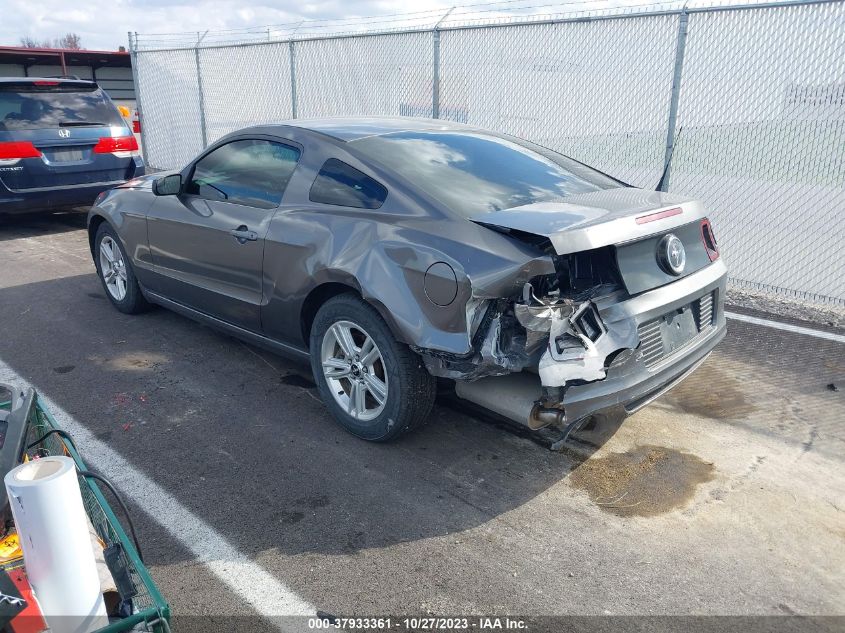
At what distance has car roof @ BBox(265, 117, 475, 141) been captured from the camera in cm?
420

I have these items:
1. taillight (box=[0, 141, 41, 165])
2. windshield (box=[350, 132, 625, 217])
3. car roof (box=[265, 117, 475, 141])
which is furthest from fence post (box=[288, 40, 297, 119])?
windshield (box=[350, 132, 625, 217])

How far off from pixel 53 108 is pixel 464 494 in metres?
7.81

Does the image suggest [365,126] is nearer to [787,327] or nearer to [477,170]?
[477,170]

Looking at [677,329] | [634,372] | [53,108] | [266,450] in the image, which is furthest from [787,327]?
[53,108]

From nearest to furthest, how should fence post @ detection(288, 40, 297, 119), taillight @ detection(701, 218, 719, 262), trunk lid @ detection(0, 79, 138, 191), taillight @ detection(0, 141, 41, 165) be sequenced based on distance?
taillight @ detection(701, 218, 719, 262)
taillight @ detection(0, 141, 41, 165)
trunk lid @ detection(0, 79, 138, 191)
fence post @ detection(288, 40, 297, 119)

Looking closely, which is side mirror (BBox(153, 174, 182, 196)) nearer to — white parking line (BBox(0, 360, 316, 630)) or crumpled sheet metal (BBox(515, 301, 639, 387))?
white parking line (BBox(0, 360, 316, 630))

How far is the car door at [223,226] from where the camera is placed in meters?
4.34

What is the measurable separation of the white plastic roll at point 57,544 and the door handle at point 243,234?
2486 millimetres

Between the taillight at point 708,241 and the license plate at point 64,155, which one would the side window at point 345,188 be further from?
the license plate at point 64,155

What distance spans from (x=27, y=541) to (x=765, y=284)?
6569 mm

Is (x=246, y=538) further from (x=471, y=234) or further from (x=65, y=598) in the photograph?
(x=471, y=234)

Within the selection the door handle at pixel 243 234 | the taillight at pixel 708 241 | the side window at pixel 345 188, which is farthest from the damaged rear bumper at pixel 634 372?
the door handle at pixel 243 234

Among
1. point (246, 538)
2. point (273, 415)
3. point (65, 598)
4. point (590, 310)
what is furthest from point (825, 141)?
point (65, 598)

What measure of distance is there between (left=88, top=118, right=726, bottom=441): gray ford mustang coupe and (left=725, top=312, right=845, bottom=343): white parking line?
211 centimetres
